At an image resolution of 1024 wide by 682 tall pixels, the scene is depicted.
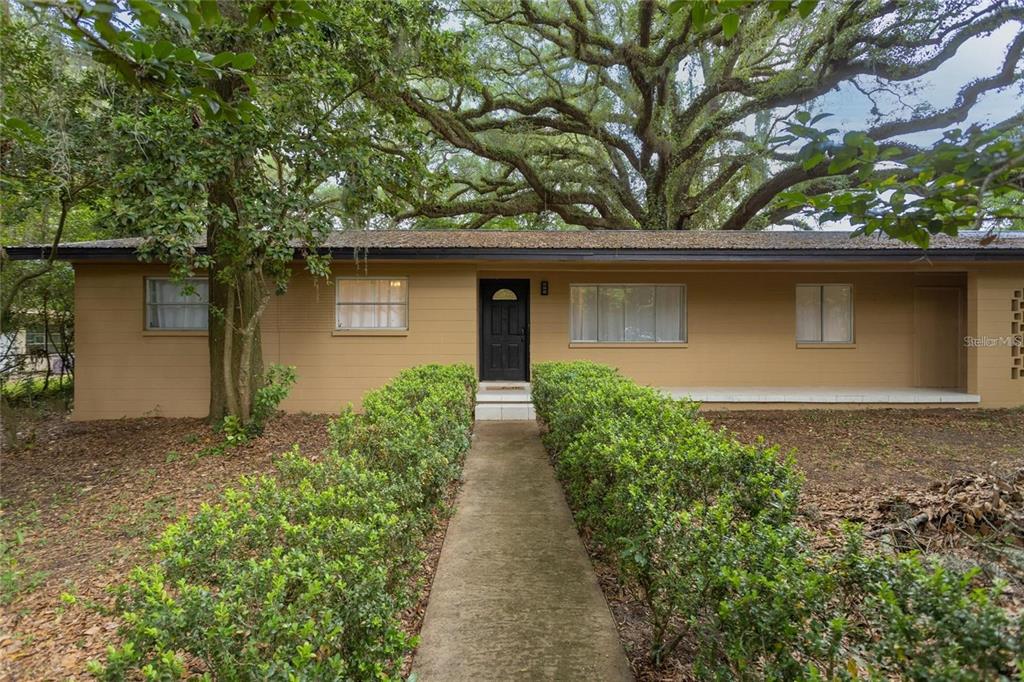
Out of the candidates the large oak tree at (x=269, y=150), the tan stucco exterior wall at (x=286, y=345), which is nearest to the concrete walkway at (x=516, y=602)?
the large oak tree at (x=269, y=150)

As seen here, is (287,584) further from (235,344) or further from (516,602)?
(235,344)

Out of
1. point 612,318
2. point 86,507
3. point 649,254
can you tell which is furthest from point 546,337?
point 86,507

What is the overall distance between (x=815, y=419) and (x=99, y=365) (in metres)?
12.8

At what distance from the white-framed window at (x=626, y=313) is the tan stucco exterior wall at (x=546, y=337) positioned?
0.21m

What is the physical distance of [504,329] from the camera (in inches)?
415

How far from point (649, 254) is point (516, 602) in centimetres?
709

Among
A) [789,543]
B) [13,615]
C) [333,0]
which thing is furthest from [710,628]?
[333,0]

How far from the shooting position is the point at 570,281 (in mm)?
10188

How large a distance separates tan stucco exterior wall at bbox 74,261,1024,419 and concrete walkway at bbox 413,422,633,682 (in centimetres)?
514

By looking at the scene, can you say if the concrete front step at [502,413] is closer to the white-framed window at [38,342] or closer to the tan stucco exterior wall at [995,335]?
the tan stucco exterior wall at [995,335]

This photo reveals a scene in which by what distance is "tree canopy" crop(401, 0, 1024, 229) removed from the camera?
1009 centimetres

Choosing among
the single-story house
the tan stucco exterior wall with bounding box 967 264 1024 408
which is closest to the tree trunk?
the single-story house

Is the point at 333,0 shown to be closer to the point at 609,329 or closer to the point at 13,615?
the point at 13,615

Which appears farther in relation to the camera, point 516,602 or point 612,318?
point 612,318
